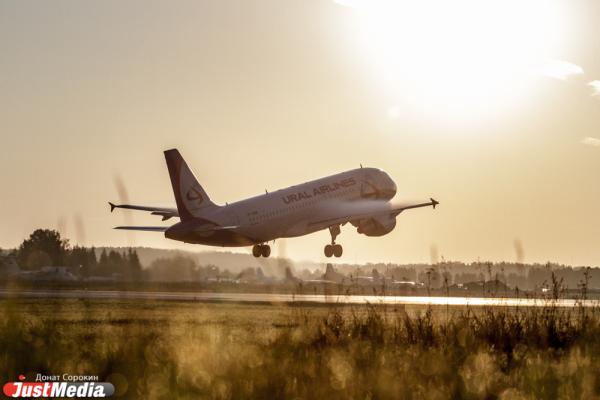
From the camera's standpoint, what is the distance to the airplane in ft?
200

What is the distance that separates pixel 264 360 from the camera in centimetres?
1414

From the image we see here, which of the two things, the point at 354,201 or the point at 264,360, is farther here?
the point at 354,201

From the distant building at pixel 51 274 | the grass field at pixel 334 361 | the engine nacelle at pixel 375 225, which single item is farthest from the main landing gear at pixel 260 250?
the grass field at pixel 334 361

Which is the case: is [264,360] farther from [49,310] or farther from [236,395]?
[49,310]

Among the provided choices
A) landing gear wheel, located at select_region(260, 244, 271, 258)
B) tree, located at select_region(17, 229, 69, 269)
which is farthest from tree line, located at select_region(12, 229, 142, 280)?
landing gear wheel, located at select_region(260, 244, 271, 258)

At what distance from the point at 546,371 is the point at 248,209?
159 ft

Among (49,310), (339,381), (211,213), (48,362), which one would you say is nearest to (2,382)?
(48,362)

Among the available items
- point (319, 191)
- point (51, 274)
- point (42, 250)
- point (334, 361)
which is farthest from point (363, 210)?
point (42, 250)

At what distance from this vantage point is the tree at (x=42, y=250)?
113m

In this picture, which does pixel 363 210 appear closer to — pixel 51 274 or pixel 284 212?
pixel 284 212

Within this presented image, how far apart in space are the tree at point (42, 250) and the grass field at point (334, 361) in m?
90.3

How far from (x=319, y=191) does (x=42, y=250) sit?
3006 inches

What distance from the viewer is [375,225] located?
232 feet

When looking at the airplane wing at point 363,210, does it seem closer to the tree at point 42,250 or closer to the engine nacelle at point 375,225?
the engine nacelle at point 375,225
